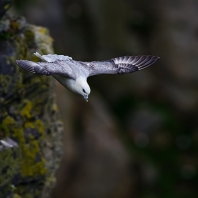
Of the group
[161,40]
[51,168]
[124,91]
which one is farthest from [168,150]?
[51,168]

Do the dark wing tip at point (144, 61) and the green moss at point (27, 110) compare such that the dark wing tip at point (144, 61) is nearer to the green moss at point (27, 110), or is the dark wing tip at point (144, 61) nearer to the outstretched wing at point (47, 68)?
the outstretched wing at point (47, 68)

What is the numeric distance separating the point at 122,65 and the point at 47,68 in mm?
2139

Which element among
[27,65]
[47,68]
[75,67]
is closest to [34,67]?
[27,65]

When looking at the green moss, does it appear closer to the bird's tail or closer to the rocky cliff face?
the rocky cliff face

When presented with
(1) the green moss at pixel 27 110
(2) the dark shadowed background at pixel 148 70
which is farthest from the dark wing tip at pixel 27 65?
(2) the dark shadowed background at pixel 148 70

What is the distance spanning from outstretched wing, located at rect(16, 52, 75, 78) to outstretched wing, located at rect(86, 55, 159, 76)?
0.56 m

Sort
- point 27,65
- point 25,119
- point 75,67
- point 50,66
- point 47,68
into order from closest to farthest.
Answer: point 27,65, point 47,68, point 50,66, point 75,67, point 25,119

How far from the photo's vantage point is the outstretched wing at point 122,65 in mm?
10098

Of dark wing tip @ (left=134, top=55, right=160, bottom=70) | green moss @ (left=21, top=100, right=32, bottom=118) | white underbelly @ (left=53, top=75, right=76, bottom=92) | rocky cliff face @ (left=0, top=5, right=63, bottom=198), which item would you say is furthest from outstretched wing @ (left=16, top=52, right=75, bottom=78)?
dark wing tip @ (left=134, top=55, right=160, bottom=70)

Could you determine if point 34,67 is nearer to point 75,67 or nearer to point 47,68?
point 47,68

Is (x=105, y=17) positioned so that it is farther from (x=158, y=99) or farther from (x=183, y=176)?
(x=183, y=176)

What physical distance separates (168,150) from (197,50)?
4025 mm

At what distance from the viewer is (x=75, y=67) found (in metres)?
9.54

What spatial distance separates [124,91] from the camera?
2209 cm
